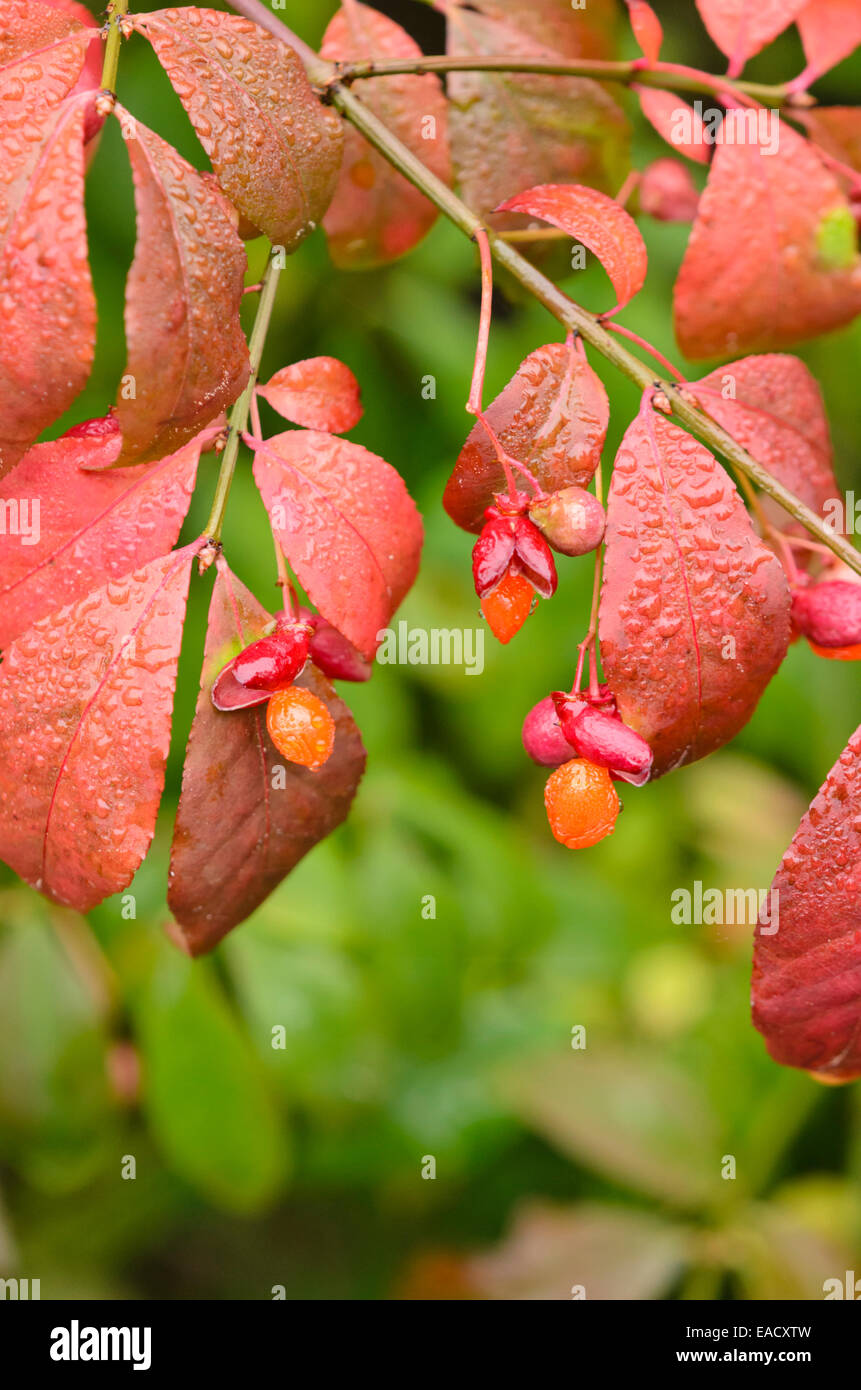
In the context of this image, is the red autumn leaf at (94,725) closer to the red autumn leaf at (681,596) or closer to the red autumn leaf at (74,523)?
the red autumn leaf at (74,523)

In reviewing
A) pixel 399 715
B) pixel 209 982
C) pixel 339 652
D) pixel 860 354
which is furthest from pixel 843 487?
pixel 339 652

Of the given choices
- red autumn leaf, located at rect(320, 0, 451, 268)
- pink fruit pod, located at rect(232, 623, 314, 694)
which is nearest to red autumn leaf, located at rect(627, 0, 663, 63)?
red autumn leaf, located at rect(320, 0, 451, 268)

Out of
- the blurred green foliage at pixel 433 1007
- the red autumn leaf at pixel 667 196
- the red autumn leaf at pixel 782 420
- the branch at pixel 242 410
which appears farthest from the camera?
the blurred green foliage at pixel 433 1007

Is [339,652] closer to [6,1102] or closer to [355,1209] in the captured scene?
[6,1102]

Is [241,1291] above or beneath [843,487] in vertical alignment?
beneath

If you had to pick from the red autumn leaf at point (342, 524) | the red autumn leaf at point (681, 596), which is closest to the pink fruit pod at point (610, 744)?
the red autumn leaf at point (681, 596)

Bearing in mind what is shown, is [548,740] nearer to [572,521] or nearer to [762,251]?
[572,521]

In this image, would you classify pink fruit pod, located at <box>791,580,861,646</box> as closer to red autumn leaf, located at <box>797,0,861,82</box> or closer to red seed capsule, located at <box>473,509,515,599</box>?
red seed capsule, located at <box>473,509,515,599</box>

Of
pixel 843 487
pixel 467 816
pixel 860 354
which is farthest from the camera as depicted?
pixel 843 487
